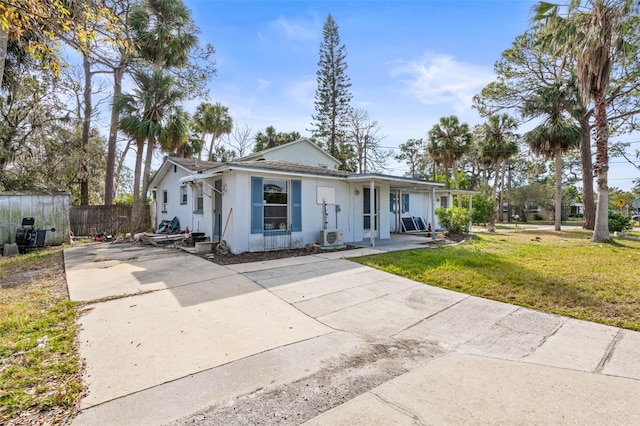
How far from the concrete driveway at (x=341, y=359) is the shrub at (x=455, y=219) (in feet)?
31.9

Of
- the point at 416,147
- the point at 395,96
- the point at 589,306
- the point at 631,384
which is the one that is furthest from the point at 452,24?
the point at 416,147

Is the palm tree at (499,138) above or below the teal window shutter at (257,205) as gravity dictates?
above

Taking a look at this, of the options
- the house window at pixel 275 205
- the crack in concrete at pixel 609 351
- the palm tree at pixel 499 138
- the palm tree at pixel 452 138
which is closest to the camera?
the crack in concrete at pixel 609 351

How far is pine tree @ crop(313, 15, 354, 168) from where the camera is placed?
27.3 m

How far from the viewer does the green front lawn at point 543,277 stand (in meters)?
4.46

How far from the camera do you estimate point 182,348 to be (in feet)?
10.5

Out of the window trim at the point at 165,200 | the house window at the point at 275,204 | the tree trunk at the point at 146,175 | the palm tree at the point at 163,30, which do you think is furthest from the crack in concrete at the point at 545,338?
the palm tree at the point at 163,30

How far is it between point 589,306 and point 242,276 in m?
5.88

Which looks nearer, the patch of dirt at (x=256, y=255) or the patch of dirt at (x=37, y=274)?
the patch of dirt at (x=37, y=274)

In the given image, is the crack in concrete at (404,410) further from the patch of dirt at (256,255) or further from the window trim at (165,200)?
the window trim at (165,200)

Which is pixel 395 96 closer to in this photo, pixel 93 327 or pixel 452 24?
pixel 452 24

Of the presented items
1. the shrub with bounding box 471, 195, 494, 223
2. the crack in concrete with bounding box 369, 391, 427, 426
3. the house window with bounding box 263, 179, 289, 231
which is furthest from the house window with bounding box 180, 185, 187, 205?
the shrub with bounding box 471, 195, 494, 223

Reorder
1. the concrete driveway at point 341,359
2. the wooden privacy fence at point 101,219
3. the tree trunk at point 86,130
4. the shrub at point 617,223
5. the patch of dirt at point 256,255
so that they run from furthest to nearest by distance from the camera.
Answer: the tree trunk at point 86,130 → the shrub at point 617,223 → the wooden privacy fence at point 101,219 → the patch of dirt at point 256,255 → the concrete driveway at point 341,359

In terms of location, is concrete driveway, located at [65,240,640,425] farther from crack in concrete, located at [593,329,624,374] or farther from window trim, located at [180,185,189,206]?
window trim, located at [180,185,189,206]
